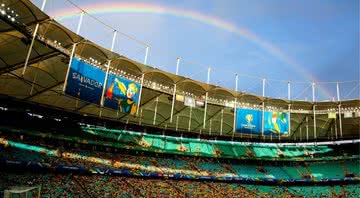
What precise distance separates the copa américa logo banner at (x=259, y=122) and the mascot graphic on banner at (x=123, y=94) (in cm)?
1751

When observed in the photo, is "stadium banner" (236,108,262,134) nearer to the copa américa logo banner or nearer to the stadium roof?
the copa américa logo banner

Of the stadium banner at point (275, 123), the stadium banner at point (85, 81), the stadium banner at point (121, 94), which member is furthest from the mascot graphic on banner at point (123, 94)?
the stadium banner at point (275, 123)

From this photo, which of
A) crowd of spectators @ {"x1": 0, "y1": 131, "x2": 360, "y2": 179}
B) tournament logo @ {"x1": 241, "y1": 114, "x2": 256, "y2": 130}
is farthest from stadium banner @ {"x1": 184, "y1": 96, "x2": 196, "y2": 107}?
crowd of spectators @ {"x1": 0, "y1": 131, "x2": 360, "y2": 179}

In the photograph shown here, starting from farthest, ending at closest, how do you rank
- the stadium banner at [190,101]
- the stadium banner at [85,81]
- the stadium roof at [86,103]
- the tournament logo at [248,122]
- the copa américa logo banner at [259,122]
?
1. the tournament logo at [248,122]
2. the copa américa logo banner at [259,122]
3. the stadium banner at [190,101]
4. the stadium banner at [85,81]
5. the stadium roof at [86,103]

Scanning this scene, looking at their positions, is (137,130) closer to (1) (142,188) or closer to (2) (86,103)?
(2) (86,103)

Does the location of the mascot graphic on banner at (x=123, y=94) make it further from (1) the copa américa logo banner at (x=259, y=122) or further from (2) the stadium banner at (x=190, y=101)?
(1) the copa américa logo banner at (x=259, y=122)

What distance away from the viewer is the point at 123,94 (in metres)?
40.9

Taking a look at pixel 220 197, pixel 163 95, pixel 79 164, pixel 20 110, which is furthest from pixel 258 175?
pixel 20 110

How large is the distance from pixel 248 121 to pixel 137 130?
712 inches

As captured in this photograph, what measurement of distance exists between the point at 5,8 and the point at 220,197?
3174cm

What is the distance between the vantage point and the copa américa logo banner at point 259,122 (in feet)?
169

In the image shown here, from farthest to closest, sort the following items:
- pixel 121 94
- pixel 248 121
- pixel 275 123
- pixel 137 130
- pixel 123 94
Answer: pixel 137 130, pixel 275 123, pixel 248 121, pixel 123 94, pixel 121 94

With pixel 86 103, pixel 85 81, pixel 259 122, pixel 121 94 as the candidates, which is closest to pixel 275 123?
pixel 259 122

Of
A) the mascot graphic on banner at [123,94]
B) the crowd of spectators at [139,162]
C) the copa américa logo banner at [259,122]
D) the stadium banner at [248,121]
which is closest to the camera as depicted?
the crowd of spectators at [139,162]
